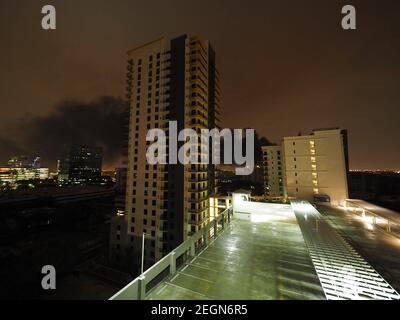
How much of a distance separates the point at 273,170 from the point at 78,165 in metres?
126

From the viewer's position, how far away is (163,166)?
1276 inches

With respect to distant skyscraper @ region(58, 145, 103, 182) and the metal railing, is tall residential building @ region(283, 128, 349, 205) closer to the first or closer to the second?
the metal railing

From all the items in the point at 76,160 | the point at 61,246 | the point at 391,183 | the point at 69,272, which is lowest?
the point at 69,272

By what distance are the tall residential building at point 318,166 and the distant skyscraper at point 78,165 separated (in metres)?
134

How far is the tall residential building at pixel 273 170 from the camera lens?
190ft

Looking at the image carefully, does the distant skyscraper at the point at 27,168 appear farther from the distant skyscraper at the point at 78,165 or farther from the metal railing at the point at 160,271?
the metal railing at the point at 160,271
